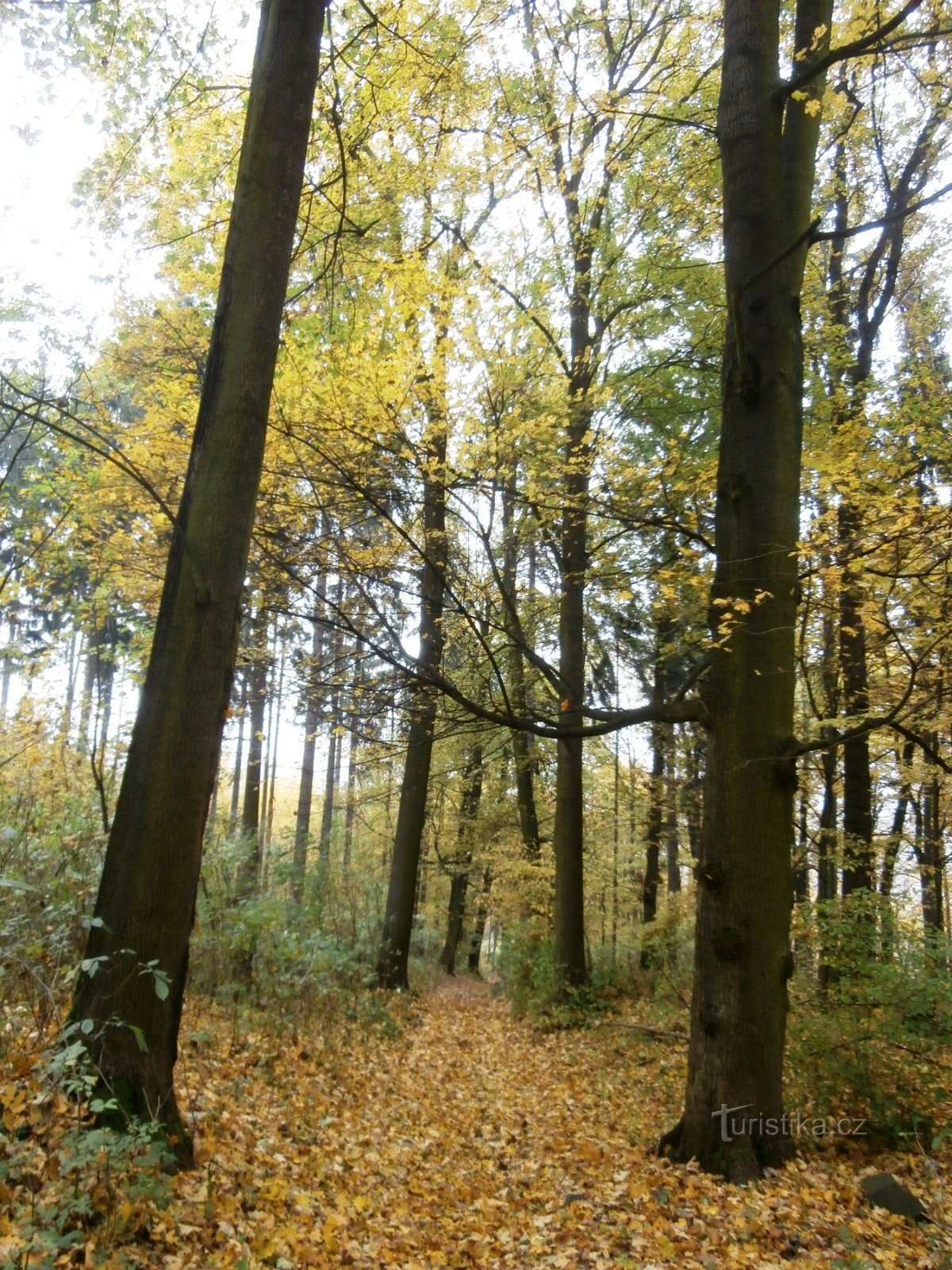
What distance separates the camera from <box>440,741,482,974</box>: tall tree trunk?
1978 centimetres

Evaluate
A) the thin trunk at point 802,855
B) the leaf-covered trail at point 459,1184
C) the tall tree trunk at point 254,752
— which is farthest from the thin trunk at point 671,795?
the leaf-covered trail at point 459,1184

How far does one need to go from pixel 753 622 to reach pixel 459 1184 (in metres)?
4.36

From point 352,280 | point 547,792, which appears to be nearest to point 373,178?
point 352,280

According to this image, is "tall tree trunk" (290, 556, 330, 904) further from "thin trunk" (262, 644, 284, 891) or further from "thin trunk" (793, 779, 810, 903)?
"thin trunk" (793, 779, 810, 903)

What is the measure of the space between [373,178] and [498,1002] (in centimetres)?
Answer: 1417

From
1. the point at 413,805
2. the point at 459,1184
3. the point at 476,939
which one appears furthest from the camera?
the point at 476,939

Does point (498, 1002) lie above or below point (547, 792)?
below

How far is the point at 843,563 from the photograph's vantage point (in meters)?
6.16

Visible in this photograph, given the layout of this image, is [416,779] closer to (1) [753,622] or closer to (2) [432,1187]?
(2) [432,1187]

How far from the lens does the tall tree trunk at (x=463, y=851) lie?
19781 millimetres

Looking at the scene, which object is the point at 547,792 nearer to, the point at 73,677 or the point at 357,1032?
the point at 357,1032

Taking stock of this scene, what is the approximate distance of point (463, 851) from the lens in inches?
826

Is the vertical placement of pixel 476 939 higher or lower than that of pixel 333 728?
lower

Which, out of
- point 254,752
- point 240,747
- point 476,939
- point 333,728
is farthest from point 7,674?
point 476,939
